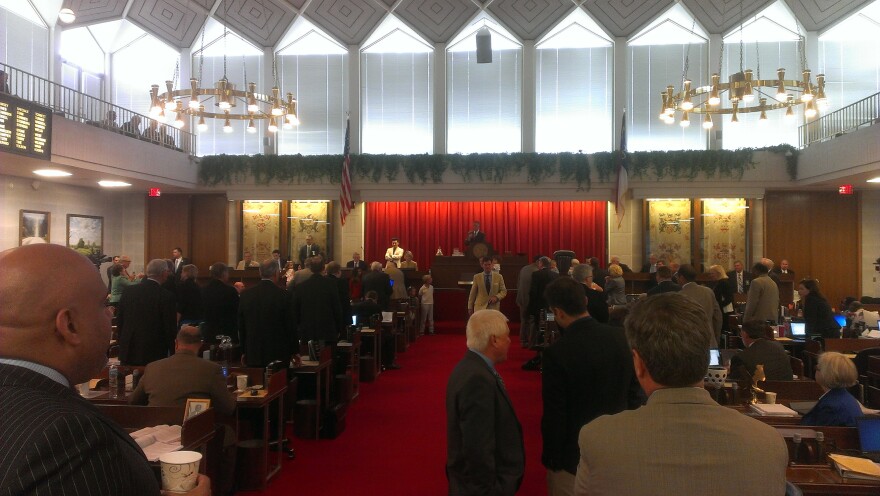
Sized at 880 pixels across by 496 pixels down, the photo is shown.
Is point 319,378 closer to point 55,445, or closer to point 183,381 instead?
point 183,381

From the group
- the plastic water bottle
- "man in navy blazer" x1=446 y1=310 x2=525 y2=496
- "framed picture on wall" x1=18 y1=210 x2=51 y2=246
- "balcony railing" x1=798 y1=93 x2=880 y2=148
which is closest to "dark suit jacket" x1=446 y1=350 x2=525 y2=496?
"man in navy blazer" x1=446 y1=310 x2=525 y2=496

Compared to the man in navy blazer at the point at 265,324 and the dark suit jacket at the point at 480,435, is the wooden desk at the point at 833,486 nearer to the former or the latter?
the dark suit jacket at the point at 480,435

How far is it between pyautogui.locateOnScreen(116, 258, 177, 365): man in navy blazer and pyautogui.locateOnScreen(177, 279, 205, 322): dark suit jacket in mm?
1447

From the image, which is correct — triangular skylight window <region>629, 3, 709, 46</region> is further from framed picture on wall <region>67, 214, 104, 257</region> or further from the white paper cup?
the white paper cup

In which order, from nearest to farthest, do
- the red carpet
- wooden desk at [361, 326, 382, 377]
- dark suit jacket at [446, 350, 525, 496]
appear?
dark suit jacket at [446, 350, 525, 496]
the red carpet
wooden desk at [361, 326, 382, 377]

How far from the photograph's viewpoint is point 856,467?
10.00 feet

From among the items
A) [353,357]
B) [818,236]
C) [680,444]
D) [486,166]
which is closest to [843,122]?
[818,236]

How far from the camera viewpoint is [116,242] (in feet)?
56.8

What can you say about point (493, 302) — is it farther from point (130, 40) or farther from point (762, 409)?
point (130, 40)

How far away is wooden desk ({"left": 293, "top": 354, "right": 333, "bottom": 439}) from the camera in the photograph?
615 cm

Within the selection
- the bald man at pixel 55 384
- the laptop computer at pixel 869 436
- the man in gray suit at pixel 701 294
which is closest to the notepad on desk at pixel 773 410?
the laptop computer at pixel 869 436

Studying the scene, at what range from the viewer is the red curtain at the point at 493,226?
17.3m

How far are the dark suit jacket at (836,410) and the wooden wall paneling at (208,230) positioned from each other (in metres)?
16.1

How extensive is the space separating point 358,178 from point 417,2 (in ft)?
17.3
